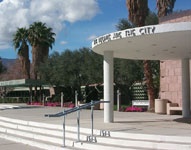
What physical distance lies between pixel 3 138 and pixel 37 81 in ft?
96.8

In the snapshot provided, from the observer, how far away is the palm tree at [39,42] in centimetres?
4862

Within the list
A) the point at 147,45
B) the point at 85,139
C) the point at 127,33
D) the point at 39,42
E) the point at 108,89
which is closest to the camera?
the point at 85,139

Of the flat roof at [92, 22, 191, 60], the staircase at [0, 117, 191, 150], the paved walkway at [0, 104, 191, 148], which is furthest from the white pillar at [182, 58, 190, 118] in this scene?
the staircase at [0, 117, 191, 150]

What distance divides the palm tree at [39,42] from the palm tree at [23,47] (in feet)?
3.65

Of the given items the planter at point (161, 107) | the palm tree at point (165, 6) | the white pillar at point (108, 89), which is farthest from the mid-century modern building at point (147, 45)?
the palm tree at point (165, 6)

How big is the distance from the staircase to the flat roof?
3.55 metres

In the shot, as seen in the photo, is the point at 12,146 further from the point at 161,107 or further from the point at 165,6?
the point at 165,6

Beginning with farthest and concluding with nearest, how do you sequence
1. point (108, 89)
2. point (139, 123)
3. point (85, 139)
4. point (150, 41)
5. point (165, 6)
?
point (165, 6), point (108, 89), point (139, 123), point (150, 41), point (85, 139)

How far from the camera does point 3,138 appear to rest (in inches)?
591

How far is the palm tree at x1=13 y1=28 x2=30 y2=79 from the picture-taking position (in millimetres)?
50125

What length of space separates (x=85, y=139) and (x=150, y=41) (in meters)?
4.53

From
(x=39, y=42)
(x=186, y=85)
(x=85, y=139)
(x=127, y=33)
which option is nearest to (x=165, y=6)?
(x=186, y=85)

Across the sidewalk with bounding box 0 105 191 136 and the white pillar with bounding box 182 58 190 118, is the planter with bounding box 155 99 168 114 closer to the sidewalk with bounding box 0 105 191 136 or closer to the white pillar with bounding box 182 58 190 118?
the sidewalk with bounding box 0 105 191 136

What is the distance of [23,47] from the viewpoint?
165 ft
